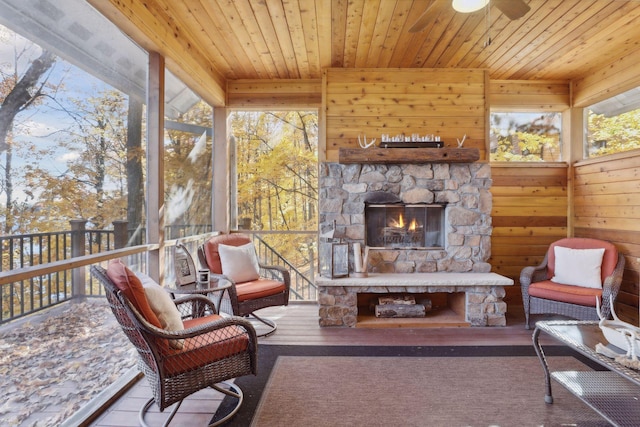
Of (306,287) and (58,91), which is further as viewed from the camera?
(306,287)

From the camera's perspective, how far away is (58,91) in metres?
2.03

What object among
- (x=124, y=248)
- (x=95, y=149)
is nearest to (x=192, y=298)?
(x=124, y=248)

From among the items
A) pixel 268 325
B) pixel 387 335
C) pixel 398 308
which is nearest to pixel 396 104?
pixel 398 308

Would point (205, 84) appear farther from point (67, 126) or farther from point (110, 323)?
point (110, 323)

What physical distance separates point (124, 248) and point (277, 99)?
2866 millimetres

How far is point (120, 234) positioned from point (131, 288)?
1104 millimetres

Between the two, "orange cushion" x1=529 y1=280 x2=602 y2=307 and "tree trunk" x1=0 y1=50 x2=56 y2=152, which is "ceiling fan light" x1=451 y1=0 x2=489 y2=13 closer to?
"tree trunk" x1=0 y1=50 x2=56 y2=152

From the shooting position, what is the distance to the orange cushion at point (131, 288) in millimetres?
1760

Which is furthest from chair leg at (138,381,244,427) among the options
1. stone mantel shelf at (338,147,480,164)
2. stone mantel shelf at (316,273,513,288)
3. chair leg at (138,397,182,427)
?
stone mantel shelf at (338,147,480,164)

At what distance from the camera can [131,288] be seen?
5.82 feet

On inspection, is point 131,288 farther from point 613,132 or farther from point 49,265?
point 613,132

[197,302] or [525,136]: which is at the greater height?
[525,136]

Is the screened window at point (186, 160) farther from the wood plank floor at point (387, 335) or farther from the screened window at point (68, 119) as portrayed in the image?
the wood plank floor at point (387, 335)

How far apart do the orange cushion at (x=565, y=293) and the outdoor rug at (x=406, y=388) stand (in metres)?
0.61
